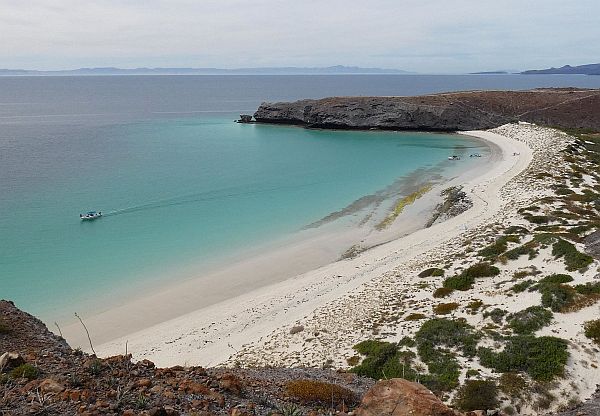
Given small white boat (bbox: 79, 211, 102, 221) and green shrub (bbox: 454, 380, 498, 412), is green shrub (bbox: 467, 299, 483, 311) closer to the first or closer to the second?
green shrub (bbox: 454, 380, 498, 412)

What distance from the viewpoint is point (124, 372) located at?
1105 centimetres

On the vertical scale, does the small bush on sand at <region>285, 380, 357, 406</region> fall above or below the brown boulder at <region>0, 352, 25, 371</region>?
below

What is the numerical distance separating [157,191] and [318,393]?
47.4 metres

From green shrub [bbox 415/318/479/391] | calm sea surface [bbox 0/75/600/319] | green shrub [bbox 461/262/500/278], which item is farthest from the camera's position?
calm sea surface [bbox 0/75/600/319]

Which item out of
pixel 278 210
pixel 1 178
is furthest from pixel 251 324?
pixel 1 178

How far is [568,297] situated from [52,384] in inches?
776

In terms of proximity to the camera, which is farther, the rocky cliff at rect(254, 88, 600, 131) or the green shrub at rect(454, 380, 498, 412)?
the rocky cliff at rect(254, 88, 600, 131)

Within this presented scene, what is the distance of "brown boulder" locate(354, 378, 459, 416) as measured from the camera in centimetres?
929

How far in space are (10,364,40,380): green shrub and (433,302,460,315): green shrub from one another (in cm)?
1661

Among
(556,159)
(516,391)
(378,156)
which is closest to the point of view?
(516,391)

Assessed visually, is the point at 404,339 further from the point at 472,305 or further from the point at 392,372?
the point at 472,305

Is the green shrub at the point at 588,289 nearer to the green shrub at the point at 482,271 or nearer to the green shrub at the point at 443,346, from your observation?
the green shrub at the point at 482,271

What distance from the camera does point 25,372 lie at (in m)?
9.81

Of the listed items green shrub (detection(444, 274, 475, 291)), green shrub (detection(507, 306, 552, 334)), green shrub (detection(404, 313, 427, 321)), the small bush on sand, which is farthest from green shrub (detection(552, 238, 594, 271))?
the small bush on sand
